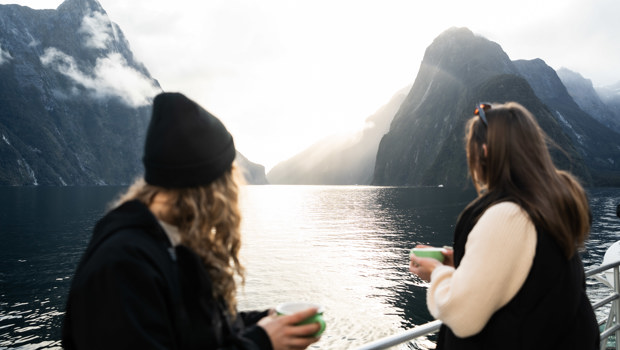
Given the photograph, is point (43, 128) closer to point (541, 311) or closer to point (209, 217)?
point (209, 217)

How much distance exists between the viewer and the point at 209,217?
1.56m

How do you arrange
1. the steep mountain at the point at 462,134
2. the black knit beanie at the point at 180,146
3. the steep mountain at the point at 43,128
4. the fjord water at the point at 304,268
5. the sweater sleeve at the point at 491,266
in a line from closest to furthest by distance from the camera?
the black knit beanie at the point at 180,146
the sweater sleeve at the point at 491,266
the fjord water at the point at 304,268
the steep mountain at the point at 43,128
the steep mountain at the point at 462,134

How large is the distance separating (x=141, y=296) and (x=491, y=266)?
1.45 meters

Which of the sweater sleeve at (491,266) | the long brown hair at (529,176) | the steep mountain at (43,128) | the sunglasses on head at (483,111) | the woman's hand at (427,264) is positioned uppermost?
the sunglasses on head at (483,111)

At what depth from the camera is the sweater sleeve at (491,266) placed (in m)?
1.77

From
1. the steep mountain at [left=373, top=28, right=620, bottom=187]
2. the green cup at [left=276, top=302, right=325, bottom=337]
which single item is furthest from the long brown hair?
the steep mountain at [left=373, top=28, right=620, bottom=187]

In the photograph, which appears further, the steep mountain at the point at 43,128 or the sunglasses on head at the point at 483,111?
the steep mountain at the point at 43,128

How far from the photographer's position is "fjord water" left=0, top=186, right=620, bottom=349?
2039 centimetres

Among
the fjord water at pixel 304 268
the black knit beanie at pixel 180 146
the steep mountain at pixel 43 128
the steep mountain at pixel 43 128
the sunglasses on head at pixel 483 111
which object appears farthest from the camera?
the steep mountain at pixel 43 128

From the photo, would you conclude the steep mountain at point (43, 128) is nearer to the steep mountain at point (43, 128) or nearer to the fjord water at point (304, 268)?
the steep mountain at point (43, 128)

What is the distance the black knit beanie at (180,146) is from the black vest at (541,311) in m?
1.35

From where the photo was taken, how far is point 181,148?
143cm

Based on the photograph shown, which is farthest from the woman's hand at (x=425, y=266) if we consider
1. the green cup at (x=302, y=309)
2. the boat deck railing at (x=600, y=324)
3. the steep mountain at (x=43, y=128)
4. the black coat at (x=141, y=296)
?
the steep mountain at (x=43, y=128)

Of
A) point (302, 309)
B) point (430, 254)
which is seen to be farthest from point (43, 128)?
point (302, 309)
